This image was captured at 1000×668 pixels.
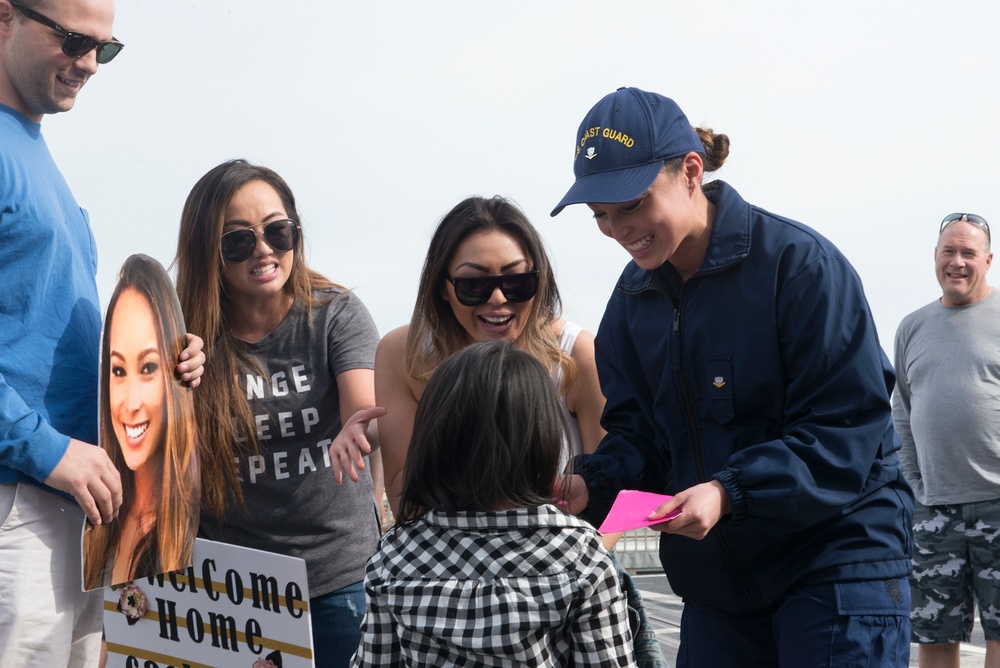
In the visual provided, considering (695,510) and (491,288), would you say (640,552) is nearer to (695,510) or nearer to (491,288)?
(491,288)

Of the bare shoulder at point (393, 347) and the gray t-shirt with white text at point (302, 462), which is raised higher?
the bare shoulder at point (393, 347)

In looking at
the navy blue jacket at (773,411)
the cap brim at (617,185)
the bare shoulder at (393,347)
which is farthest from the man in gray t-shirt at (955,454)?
the cap brim at (617,185)

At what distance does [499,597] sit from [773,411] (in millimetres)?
771

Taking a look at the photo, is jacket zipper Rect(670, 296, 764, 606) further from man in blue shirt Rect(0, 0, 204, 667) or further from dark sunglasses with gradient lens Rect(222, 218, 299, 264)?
man in blue shirt Rect(0, 0, 204, 667)

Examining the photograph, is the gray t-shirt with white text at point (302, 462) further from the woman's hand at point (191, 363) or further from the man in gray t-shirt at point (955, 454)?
the man in gray t-shirt at point (955, 454)

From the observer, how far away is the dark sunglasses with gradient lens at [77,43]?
262 centimetres

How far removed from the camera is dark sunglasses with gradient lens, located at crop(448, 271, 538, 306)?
2.93 meters

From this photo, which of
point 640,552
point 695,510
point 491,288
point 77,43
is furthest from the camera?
point 640,552

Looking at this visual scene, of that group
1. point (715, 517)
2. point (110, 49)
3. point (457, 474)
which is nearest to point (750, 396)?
point (715, 517)

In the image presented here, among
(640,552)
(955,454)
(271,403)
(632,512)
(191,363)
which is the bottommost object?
(640,552)

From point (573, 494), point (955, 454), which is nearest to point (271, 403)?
point (573, 494)

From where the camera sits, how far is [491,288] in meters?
2.93

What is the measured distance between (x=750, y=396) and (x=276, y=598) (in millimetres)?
1328

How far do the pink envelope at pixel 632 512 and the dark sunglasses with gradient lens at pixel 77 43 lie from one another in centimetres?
171
